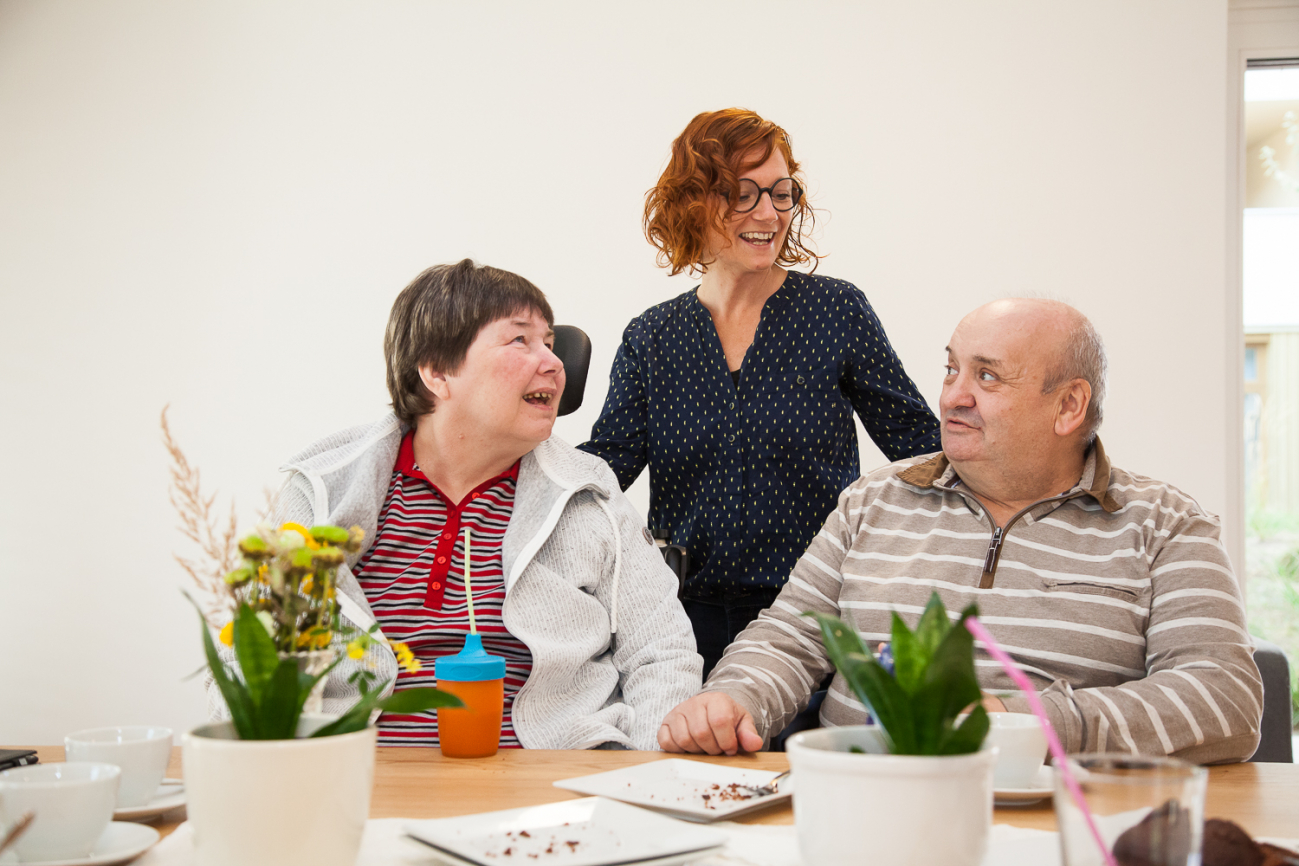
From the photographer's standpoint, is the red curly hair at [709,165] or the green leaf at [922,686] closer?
the green leaf at [922,686]

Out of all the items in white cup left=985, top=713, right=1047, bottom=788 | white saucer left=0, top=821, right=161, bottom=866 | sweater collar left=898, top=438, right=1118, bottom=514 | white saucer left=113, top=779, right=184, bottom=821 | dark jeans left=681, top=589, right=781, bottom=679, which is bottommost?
dark jeans left=681, top=589, right=781, bottom=679

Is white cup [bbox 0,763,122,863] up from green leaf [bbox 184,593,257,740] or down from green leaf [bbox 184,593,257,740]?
down

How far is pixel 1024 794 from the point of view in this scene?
1028mm

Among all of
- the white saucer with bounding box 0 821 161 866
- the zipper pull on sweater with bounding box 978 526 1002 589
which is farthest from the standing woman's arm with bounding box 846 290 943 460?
the white saucer with bounding box 0 821 161 866

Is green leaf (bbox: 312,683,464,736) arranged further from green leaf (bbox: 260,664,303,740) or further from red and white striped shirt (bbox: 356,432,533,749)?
red and white striped shirt (bbox: 356,432,533,749)

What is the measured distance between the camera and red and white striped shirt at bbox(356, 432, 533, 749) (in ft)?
5.44

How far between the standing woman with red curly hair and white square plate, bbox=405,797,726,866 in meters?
1.34

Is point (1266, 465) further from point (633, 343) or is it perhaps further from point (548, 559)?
point (548, 559)

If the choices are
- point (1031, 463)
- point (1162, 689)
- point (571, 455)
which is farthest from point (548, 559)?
point (1162, 689)

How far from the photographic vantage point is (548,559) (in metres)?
1.77

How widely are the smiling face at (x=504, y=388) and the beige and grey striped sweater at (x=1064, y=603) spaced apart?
54cm

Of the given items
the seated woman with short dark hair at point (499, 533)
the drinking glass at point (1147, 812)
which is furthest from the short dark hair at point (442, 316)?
the drinking glass at point (1147, 812)

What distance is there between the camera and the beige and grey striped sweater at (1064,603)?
4.59ft

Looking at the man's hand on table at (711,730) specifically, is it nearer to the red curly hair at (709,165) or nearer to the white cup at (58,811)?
the white cup at (58,811)
